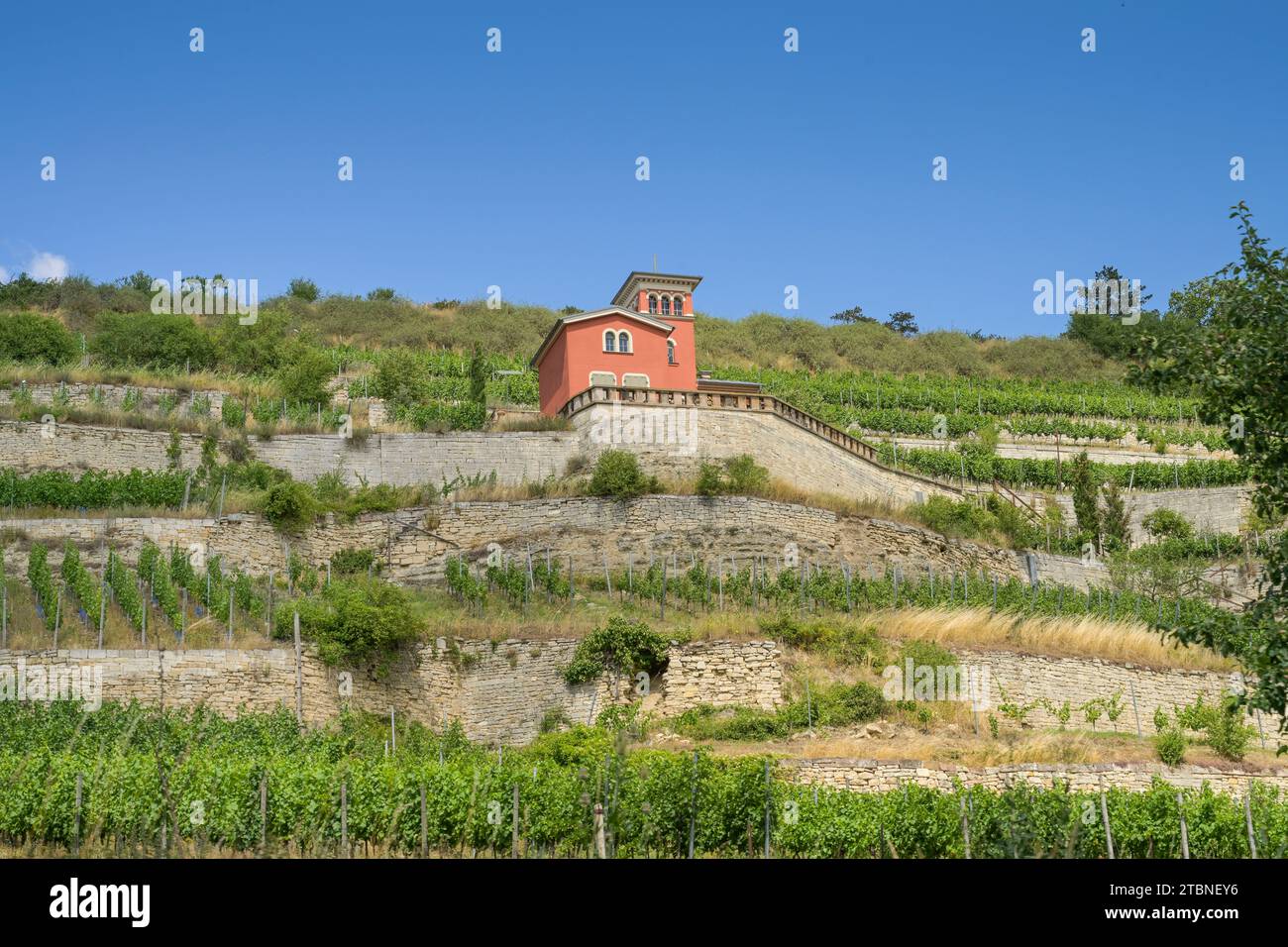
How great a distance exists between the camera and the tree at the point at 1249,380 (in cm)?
1345

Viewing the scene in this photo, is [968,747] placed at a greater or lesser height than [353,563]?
lesser

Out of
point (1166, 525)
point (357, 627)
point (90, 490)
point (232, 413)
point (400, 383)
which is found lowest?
point (357, 627)

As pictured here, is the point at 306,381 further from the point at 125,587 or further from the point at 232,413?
the point at 125,587

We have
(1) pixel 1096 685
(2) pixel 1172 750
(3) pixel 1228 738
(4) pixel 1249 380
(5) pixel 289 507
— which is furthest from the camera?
(5) pixel 289 507

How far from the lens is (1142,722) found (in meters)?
29.8

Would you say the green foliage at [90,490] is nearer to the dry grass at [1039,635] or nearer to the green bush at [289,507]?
the green bush at [289,507]

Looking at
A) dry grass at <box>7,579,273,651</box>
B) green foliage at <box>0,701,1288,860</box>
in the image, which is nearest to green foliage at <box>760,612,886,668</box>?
green foliage at <box>0,701,1288,860</box>

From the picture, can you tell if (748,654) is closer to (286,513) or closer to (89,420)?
(286,513)

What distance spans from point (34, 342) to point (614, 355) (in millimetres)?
24059

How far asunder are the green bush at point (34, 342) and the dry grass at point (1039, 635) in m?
34.5

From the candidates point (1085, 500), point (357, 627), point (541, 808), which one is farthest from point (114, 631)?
point (1085, 500)

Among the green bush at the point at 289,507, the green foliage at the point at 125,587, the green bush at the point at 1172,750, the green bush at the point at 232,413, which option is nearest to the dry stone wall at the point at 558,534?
the green bush at the point at 289,507

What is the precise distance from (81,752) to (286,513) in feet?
36.6

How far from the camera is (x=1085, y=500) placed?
45.5 m
